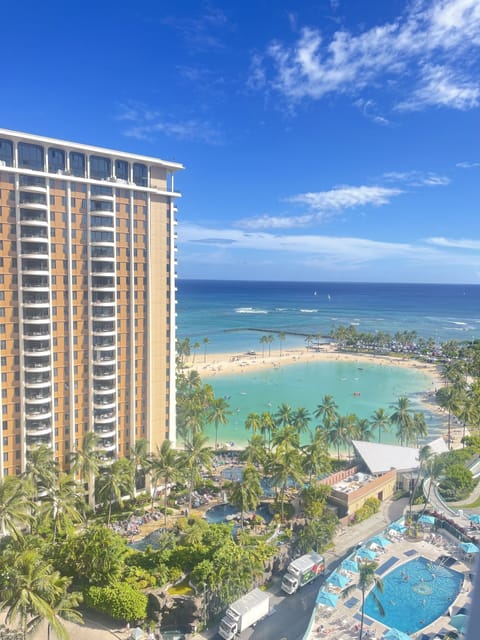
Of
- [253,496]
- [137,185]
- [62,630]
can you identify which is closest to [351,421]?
[253,496]

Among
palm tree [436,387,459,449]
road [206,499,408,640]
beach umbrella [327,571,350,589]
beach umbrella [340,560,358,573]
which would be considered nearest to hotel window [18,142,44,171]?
road [206,499,408,640]

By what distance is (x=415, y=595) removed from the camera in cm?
3450

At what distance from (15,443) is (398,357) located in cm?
11128

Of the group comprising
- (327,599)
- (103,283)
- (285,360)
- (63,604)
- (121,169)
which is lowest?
(327,599)

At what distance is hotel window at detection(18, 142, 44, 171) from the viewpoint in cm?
4072

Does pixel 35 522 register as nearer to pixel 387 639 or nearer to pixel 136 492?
pixel 136 492

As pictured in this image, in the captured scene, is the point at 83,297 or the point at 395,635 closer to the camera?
the point at 395,635

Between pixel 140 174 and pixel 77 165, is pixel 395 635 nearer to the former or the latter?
pixel 140 174

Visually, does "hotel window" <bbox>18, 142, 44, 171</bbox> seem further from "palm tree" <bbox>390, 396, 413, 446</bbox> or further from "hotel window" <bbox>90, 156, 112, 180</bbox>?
"palm tree" <bbox>390, 396, 413, 446</bbox>

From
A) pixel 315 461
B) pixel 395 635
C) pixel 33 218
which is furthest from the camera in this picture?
pixel 315 461

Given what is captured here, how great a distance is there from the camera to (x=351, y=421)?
5962cm

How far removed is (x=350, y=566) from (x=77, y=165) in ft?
135

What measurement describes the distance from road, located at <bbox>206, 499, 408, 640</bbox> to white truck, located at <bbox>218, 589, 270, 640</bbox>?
0.51 meters

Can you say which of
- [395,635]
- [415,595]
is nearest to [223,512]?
[415,595]
